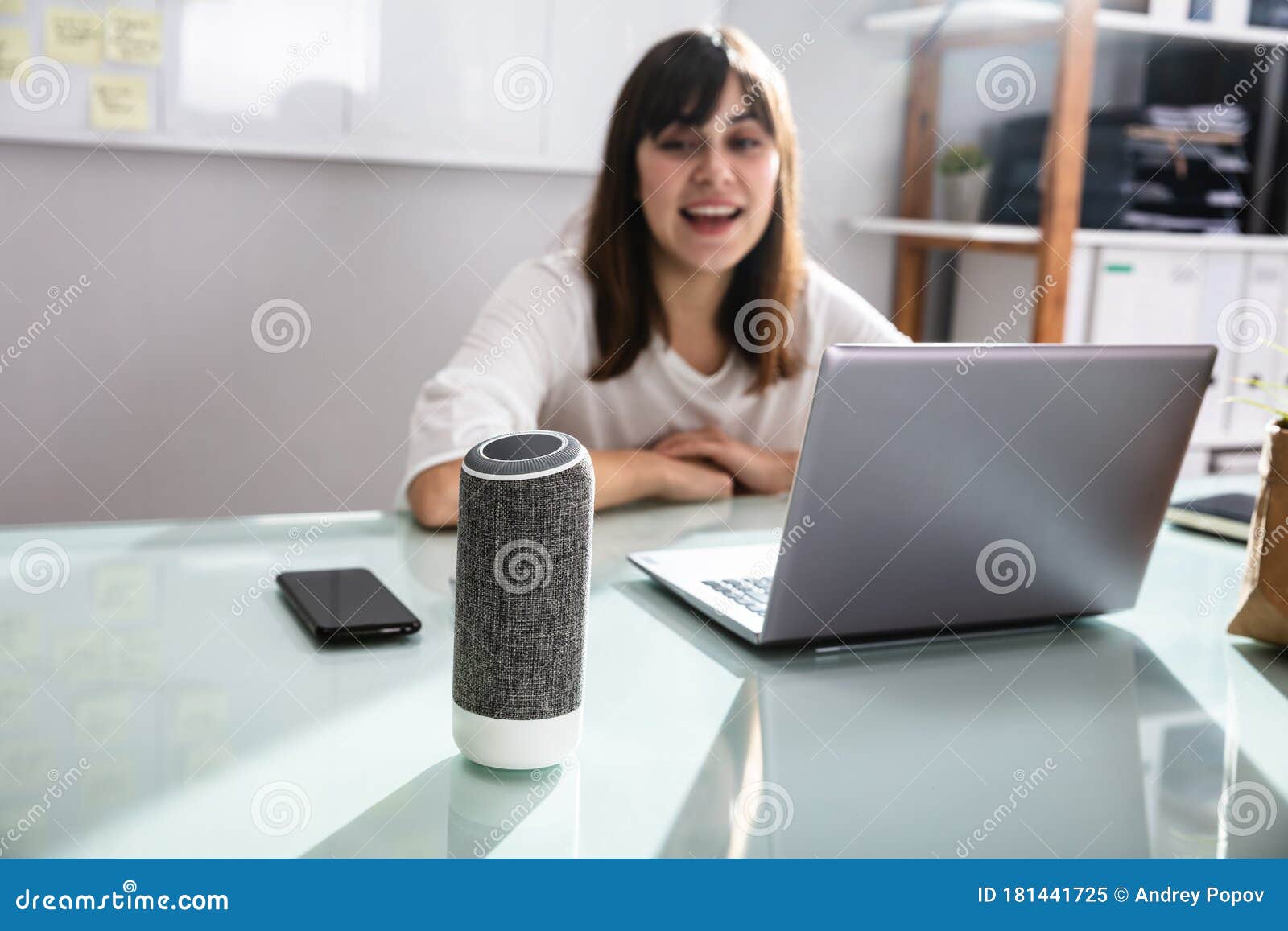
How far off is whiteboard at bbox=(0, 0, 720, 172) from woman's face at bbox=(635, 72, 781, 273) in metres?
0.65

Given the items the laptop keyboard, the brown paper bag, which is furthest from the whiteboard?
the brown paper bag

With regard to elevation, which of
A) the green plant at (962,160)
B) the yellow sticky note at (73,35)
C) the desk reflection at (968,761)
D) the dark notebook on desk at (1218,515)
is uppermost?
the yellow sticky note at (73,35)

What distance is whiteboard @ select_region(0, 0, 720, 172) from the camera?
2164 millimetres

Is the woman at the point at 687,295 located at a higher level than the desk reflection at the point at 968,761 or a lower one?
higher

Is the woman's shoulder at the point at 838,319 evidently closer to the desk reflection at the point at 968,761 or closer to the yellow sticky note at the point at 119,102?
the desk reflection at the point at 968,761

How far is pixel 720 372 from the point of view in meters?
1.90

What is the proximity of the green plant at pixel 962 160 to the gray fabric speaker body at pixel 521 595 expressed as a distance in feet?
6.91

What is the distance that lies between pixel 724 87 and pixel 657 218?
0.68 ft

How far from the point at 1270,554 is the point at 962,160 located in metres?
1.81

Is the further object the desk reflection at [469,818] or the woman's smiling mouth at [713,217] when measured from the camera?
the woman's smiling mouth at [713,217]

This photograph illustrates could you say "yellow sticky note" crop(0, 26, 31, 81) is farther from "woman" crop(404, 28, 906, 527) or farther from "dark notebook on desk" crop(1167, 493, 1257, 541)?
"dark notebook on desk" crop(1167, 493, 1257, 541)

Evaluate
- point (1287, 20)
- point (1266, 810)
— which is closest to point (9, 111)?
point (1266, 810)

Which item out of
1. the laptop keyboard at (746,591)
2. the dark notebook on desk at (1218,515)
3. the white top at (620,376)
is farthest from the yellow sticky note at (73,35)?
the dark notebook on desk at (1218,515)

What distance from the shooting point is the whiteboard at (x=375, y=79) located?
2164 mm
